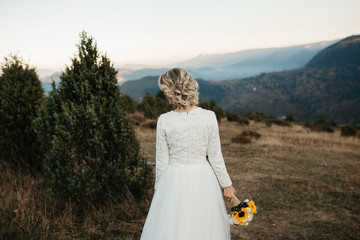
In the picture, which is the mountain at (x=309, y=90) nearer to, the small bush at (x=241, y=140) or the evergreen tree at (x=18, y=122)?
the small bush at (x=241, y=140)

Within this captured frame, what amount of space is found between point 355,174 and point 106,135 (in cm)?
826

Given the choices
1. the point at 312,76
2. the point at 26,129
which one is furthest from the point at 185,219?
the point at 312,76

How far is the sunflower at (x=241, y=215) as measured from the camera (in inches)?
99.7

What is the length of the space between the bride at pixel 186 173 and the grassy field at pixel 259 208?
5.87 ft

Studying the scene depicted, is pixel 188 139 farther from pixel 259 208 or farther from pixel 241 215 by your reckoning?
pixel 259 208

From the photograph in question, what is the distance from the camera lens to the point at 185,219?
245cm

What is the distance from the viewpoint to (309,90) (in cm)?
13175

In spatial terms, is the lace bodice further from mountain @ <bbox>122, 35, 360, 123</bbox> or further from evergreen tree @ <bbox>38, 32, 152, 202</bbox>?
mountain @ <bbox>122, 35, 360, 123</bbox>

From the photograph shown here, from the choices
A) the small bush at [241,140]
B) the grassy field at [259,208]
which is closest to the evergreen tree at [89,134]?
the grassy field at [259,208]

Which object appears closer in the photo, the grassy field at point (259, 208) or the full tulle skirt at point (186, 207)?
the full tulle skirt at point (186, 207)

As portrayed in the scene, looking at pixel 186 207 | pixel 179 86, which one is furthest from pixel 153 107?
pixel 179 86

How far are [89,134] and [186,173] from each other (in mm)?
2439

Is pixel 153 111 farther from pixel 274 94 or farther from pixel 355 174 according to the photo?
pixel 274 94

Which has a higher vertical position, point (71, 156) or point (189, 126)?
point (189, 126)
